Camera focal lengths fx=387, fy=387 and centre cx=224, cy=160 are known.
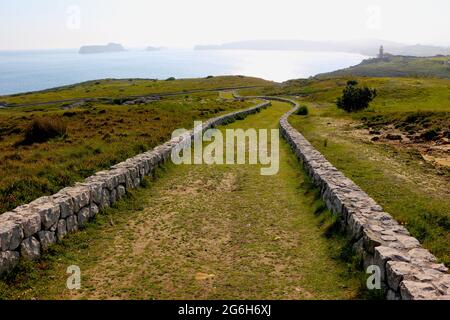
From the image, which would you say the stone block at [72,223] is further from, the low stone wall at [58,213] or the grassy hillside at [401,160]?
the grassy hillside at [401,160]

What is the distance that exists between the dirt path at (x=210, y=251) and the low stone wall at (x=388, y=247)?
2.35 feet

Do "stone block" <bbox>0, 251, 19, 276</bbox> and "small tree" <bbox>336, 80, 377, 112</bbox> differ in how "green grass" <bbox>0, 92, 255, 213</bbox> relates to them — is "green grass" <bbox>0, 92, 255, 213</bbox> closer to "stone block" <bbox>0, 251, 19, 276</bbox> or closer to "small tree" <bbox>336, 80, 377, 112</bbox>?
"stone block" <bbox>0, 251, 19, 276</bbox>

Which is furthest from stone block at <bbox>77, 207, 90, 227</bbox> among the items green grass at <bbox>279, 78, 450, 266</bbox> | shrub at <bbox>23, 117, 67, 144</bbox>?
shrub at <bbox>23, 117, 67, 144</bbox>

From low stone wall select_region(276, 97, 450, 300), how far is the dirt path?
0.72 m

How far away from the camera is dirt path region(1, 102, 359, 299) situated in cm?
852

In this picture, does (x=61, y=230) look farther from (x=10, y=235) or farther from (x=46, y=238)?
(x=10, y=235)

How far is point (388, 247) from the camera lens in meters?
8.48

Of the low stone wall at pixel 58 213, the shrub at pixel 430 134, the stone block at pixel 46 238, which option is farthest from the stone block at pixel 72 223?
the shrub at pixel 430 134

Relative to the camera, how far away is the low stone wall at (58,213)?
354 inches

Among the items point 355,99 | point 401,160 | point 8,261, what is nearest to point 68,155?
point 8,261

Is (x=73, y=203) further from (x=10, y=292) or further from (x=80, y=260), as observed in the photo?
(x=10, y=292)

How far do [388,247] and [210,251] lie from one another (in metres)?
4.54
